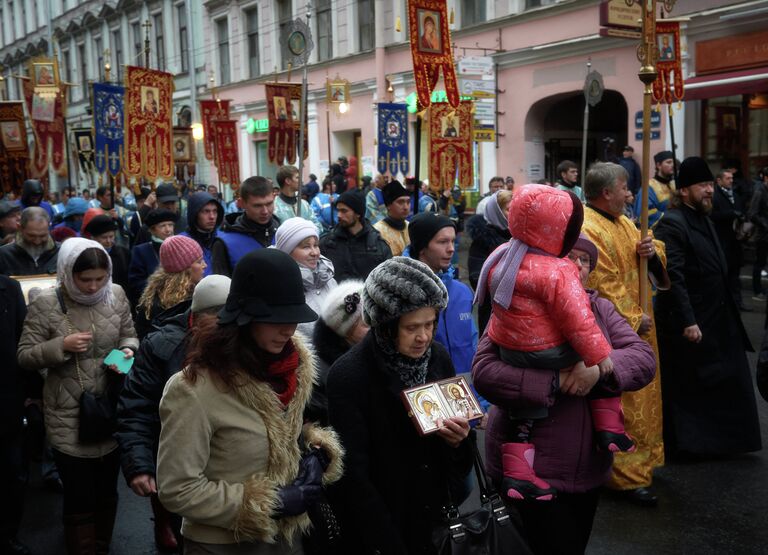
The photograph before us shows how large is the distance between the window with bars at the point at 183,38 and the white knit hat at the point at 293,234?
32841 mm

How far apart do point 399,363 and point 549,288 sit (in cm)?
64

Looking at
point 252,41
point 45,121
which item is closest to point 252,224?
point 45,121

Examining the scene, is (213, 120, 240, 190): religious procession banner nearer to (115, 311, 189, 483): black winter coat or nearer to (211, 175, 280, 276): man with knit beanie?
(211, 175, 280, 276): man with knit beanie

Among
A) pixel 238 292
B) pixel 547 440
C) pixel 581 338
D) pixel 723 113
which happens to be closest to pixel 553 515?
pixel 547 440

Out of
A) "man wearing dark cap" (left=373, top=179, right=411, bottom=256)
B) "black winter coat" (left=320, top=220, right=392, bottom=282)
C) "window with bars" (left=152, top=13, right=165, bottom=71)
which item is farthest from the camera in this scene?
"window with bars" (left=152, top=13, right=165, bottom=71)

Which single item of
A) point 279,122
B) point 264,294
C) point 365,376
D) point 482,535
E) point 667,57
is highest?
point 667,57

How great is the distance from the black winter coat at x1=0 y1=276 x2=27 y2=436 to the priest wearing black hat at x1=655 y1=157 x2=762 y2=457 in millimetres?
4135

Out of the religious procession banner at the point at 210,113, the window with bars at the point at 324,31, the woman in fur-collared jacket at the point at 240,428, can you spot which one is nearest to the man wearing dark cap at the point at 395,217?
the woman in fur-collared jacket at the point at 240,428

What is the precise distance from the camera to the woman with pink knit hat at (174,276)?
13.9 feet

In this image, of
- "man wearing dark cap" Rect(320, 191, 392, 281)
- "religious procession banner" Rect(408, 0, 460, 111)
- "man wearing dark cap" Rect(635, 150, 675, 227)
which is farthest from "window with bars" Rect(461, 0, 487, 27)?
"man wearing dark cap" Rect(320, 191, 392, 281)

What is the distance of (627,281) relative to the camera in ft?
16.0

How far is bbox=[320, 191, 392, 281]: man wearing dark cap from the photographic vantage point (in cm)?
651

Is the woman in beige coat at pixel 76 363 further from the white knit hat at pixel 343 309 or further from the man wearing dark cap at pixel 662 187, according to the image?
the man wearing dark cap at pixel 662 187

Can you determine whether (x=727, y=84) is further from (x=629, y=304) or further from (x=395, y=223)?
(x=629, y=304)
